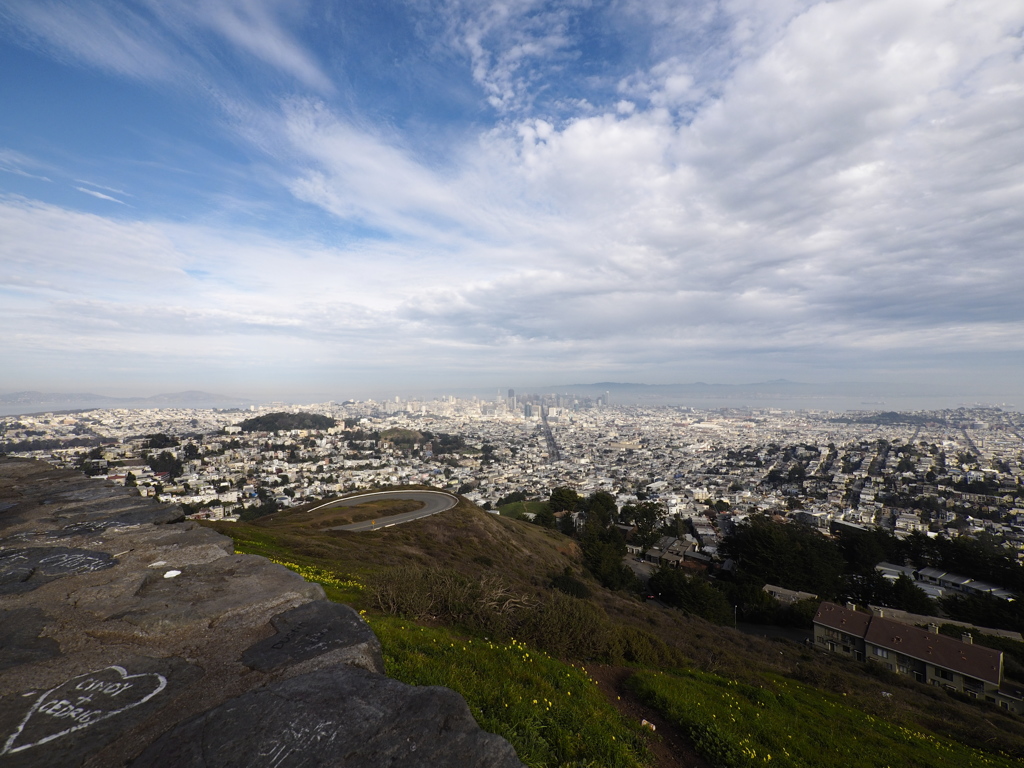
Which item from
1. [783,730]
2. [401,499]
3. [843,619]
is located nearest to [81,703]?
[783,730]

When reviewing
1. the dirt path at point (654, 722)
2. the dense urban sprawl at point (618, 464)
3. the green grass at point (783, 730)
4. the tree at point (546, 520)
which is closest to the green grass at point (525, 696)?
the dirt path at point (654, 722)

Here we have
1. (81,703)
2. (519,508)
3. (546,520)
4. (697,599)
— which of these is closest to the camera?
(81,703)

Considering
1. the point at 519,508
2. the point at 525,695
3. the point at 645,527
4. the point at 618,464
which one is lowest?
the point at 618,464

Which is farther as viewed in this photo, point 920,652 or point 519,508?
point 519,508

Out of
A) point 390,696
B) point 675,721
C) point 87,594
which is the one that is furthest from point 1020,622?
point 87,594

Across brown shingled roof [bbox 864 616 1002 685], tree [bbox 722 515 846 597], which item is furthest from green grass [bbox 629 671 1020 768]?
tree [bbox 722 515 846 597]

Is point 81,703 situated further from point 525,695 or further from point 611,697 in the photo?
point 611,697

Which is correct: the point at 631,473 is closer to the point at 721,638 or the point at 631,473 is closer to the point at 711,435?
the point at 711,435

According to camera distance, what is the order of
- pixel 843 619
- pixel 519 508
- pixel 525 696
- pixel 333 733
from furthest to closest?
pixel 519 508, pixel 843 619, pixel 525 696, pixel 333 733
